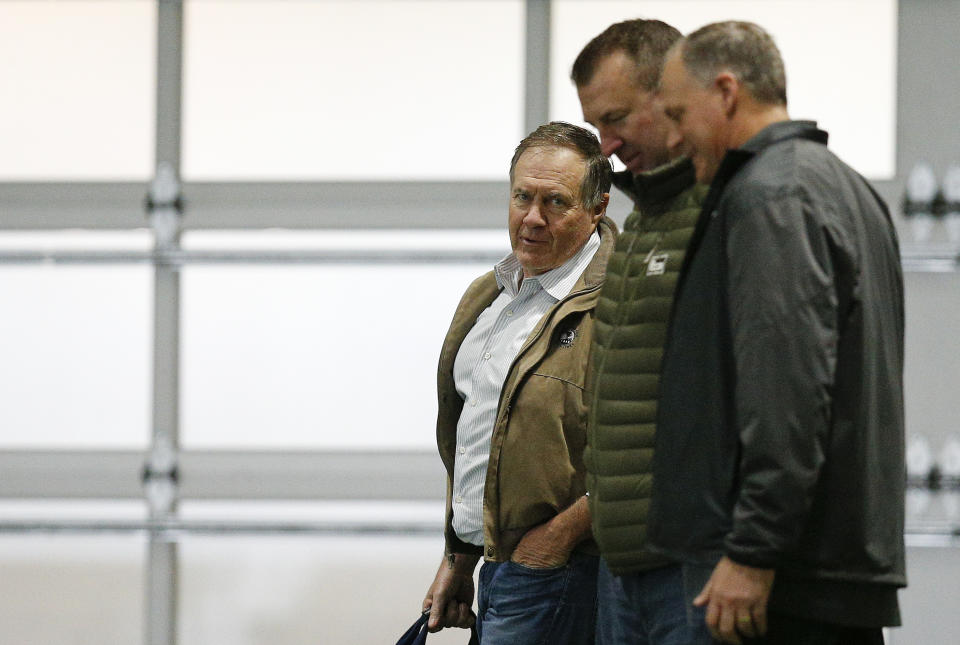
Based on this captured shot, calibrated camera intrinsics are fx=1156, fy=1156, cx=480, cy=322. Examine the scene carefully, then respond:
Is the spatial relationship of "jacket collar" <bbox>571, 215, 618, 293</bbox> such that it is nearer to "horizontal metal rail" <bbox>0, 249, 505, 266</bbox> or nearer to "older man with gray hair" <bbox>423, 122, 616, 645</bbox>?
"older man with gray hair" <bbox>423, 122, 616, 645</bbox>

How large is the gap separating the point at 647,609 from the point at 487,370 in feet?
2.38

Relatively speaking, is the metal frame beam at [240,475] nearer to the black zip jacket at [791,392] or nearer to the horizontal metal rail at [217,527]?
the horizontal metal rail at [217,527]

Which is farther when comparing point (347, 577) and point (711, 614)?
point (347, 577)

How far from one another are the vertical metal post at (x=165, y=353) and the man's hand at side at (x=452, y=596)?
1.46 m

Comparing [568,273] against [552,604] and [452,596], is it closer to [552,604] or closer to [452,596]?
[552,604]

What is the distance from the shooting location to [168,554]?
378cm

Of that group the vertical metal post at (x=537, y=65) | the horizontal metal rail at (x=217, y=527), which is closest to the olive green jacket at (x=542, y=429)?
the horizontal metal rail at (x=217, y=527)

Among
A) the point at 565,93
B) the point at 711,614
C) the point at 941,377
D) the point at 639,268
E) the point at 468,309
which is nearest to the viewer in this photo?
the point at 711,614

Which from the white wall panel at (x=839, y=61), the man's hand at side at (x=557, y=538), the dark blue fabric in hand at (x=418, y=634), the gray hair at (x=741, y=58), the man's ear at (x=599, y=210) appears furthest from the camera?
the white wall panel at (x=839, y=61)

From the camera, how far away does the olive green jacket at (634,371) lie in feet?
6.02

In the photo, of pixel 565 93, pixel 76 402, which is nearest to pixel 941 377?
pixel 565 93

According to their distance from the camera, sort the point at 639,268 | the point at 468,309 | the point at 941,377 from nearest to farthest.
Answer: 1. the point at 639,268
2. the point at 468,309
3. the point at 941,377

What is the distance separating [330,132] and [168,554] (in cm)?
148

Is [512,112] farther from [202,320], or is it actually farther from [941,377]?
[941,377]
